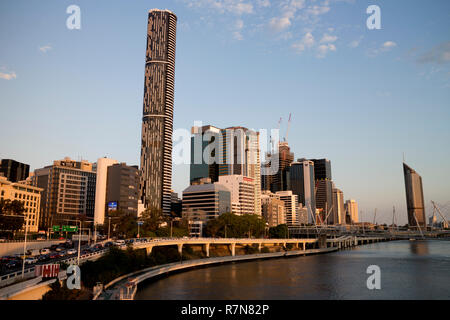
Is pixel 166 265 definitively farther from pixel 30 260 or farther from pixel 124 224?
pixel 124 224

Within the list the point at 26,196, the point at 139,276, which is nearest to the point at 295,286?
the point at 139,276

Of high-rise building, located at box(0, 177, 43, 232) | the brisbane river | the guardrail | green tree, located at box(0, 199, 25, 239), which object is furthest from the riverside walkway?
high-rise building, located at box(0, 177, 43, 232)

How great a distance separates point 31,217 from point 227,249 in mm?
85070

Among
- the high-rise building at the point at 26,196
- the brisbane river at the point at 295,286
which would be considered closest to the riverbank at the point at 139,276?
the brisbane river at the point at 295,286

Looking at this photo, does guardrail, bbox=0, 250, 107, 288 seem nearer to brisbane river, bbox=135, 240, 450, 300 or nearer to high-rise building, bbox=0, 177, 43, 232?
brisbane river, bbox=135, 240, 450, 300

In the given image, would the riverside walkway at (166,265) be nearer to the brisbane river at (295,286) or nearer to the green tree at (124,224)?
the brisbane river at (295,286)

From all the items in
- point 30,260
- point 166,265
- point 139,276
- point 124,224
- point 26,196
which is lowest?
point 166,265

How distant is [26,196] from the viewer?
16038cm

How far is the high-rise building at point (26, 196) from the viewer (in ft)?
471

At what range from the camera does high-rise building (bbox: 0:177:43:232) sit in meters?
144
